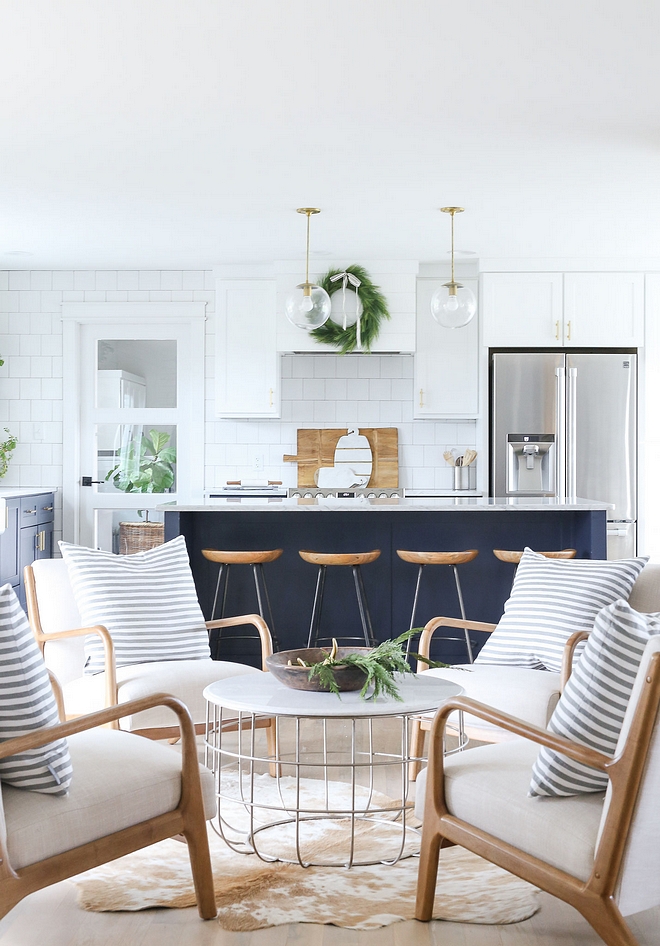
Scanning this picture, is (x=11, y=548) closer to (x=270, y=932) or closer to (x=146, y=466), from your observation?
(x=146, y=466)

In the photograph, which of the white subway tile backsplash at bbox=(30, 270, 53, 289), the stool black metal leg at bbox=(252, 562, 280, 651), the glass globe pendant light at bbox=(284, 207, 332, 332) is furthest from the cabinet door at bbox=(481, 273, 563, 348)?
the white subway tile backsplash at bbox=(30, 270, 53, 289)

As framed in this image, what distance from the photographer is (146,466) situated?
7.26 metres

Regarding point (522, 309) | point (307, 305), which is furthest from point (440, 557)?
point (522, 309)

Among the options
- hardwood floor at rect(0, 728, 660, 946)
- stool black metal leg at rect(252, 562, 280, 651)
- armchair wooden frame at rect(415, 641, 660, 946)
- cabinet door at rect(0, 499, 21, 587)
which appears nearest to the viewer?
armchair wooden frame at rect(415, 641, 660, 946)

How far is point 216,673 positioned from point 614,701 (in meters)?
1.64

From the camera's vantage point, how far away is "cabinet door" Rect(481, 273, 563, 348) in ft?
22.1

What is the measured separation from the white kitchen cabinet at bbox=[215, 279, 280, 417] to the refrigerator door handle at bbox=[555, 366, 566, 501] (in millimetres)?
1986

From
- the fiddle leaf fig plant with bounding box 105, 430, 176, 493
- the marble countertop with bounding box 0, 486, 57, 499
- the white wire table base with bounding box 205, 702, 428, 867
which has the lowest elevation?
the white wire table base with bounding box 205, 702, 428, 867

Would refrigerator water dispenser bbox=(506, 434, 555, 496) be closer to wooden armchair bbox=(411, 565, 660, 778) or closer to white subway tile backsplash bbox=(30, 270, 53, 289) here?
wooden armchair bbox=(411, 565, 660, 778)

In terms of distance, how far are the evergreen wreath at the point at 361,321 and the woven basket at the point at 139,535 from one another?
185 centimetres

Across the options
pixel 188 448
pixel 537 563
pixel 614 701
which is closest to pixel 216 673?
pixel 537 563

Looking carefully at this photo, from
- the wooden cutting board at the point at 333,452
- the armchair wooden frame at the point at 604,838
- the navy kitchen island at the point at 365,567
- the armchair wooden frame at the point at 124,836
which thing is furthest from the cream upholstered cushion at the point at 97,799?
the wooden cutting board at the point at 333,452

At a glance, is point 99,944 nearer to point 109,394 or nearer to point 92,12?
point 92,12

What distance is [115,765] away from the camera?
7.45 ft
